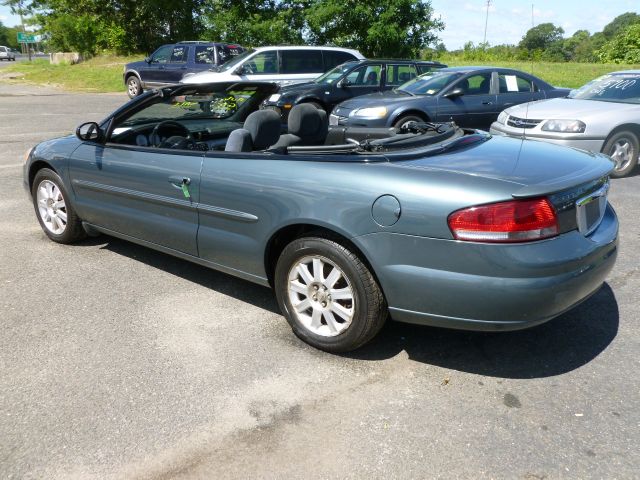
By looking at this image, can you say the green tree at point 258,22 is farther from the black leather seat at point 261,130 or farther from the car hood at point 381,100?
the black leather seat at point 261,130

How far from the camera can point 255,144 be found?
3.99m

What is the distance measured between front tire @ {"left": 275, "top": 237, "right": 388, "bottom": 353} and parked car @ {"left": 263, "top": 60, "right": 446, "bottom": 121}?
8.90 m

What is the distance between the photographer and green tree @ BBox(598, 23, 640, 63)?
3988 centimetres

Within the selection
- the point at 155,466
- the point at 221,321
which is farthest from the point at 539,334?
the point at 155,466

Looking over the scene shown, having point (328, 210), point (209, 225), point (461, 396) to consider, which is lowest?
point (461, 396)

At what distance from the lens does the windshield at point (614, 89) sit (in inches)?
325

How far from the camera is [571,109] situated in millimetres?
7957

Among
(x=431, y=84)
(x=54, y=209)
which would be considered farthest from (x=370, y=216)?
(x=431, y=84)

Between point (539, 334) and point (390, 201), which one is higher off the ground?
point (390, 201)

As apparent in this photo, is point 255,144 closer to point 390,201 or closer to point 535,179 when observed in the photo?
point 390,201

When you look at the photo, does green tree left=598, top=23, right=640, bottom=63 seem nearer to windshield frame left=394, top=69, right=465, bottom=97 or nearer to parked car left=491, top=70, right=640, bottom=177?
windshield frame left=394, top=69, right=465, bottom=97

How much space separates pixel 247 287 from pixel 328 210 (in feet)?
4.84

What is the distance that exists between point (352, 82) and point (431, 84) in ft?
8.76

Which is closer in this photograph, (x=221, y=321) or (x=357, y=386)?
(x=357, y=386)
